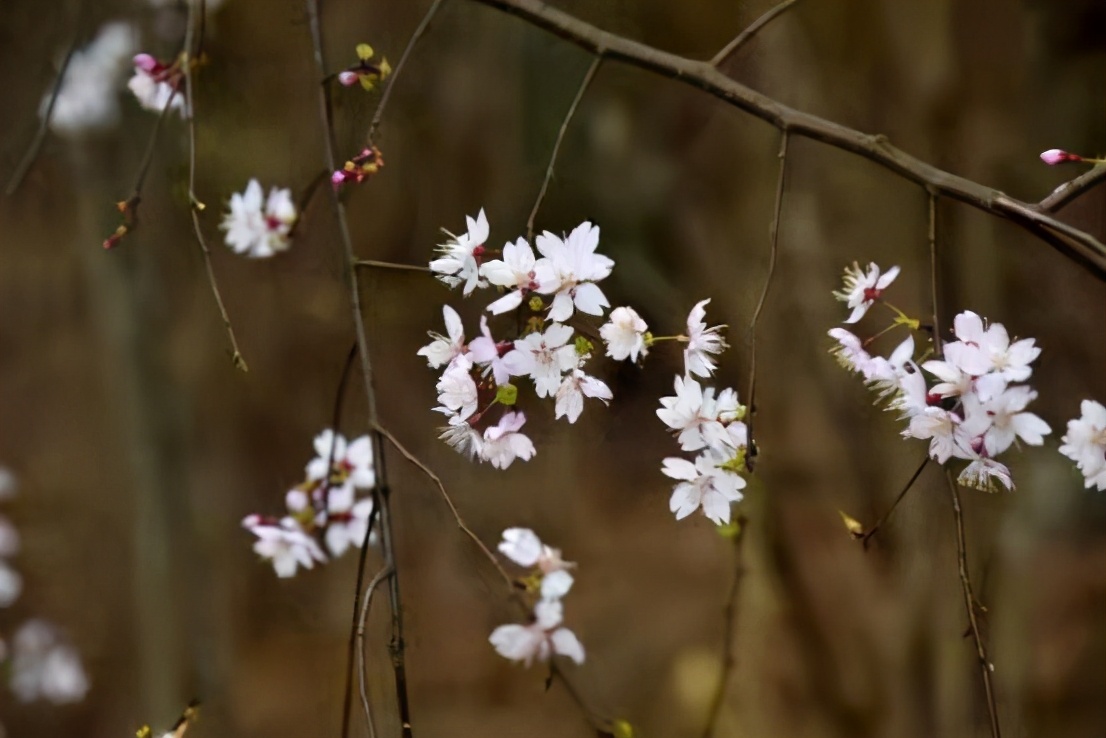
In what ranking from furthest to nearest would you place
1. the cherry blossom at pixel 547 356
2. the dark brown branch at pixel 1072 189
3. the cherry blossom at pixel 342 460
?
the cherry blossom at pixel 342 460 < the cherry blossom at pixel 547 356 < the dark brown branch at pixel 1072 189

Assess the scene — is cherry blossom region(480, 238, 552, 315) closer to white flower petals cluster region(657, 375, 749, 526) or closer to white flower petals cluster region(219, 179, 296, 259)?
white flower petals cluster region(657, 375, 749, 526)

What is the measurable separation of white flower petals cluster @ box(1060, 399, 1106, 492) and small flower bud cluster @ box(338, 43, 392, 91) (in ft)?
2.43

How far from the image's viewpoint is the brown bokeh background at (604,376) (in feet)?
2.13

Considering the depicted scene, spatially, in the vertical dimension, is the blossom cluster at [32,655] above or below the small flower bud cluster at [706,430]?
below

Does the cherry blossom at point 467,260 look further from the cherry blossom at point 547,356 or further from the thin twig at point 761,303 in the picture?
the thin twig at point 761,303

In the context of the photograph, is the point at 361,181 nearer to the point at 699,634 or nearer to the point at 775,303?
the point at 775,303

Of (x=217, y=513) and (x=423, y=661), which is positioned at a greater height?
(x=217, y=513)

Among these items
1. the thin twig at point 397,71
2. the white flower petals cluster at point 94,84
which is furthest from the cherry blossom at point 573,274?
the white flower petals cluster at point 94,84

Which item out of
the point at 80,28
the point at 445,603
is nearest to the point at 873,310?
the point at 445,603

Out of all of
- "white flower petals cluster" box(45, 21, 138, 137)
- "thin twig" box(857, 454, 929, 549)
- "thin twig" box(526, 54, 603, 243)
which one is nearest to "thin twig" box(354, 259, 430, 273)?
"thin twig" box(526, 54, 603, 243)

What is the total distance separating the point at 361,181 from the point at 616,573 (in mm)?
483

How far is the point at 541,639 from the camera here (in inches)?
28.4

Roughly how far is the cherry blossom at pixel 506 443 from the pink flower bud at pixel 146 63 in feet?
1.88

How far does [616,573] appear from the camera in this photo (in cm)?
72
